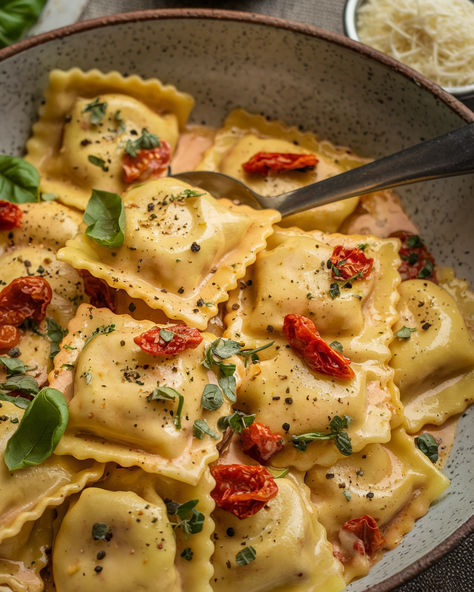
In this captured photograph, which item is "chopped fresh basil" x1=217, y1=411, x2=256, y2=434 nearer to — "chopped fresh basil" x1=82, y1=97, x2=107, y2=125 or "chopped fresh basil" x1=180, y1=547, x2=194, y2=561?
"chopped fresh basil" x1=180, y1=547, x2=194, y2=561

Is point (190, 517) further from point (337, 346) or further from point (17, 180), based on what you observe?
point (17, 180)

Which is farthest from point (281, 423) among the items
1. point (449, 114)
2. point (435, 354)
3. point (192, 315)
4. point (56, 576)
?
point (449, 114)

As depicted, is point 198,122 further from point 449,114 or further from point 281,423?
point 281,423

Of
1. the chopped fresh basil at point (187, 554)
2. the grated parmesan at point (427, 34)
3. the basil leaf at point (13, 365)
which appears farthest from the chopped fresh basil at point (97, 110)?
the chopped fresh basil at point (187, 554)

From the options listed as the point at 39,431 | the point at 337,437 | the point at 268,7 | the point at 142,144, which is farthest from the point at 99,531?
the point at 268,7

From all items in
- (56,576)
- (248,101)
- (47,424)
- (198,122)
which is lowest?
(56,576)

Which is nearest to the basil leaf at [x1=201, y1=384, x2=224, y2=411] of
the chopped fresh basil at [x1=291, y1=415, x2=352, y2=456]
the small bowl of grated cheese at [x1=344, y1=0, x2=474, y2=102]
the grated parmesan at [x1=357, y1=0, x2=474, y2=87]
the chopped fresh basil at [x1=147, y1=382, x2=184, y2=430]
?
the chopped fresh basil at [x1=147, y1=382, x2=184, y2=430]
